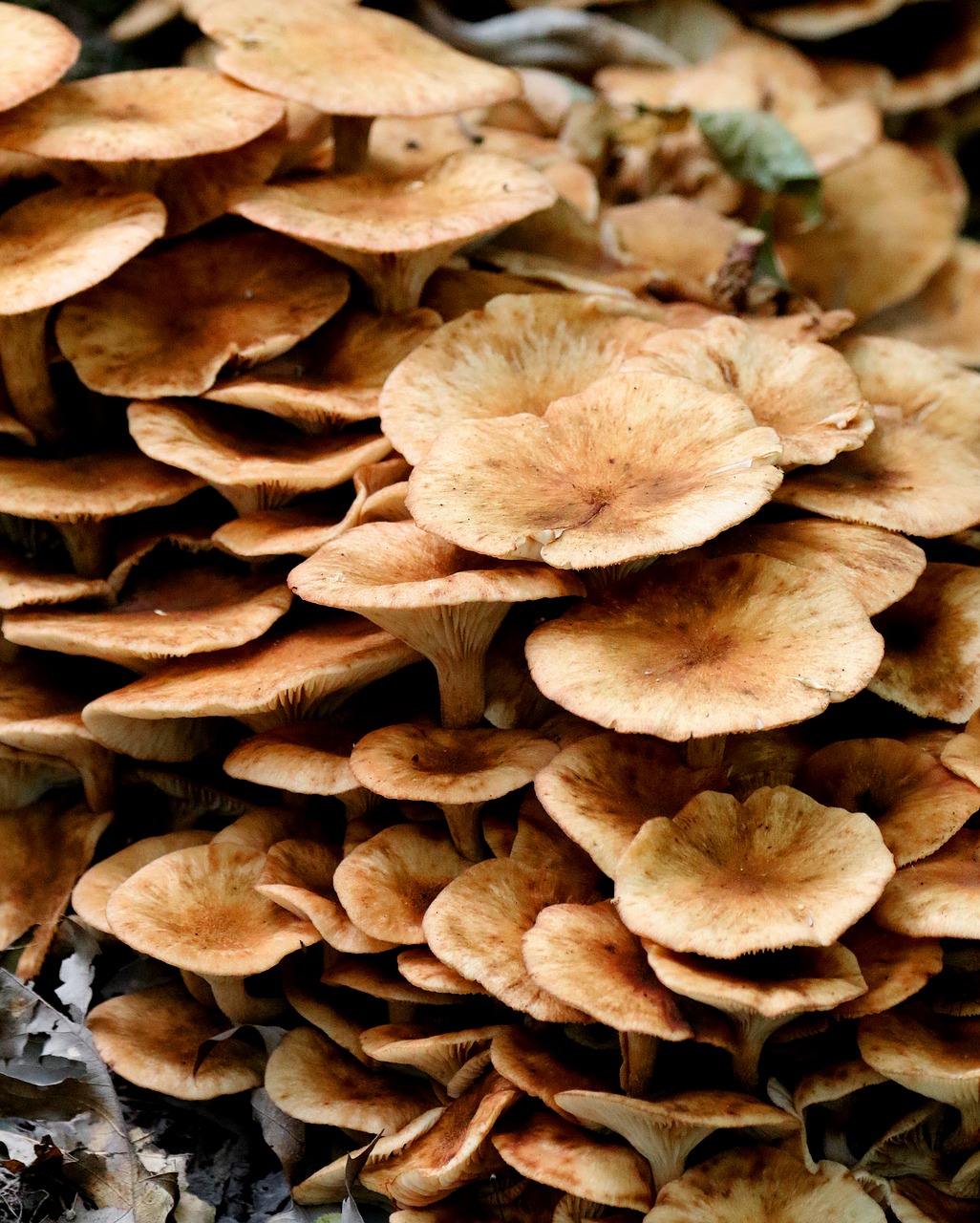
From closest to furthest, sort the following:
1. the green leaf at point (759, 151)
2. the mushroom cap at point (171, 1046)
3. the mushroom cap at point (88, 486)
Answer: the mushroom cap at point (171, 1046)
the mushroom cap at point (88, 486)
the green leaf at point (759, 151)

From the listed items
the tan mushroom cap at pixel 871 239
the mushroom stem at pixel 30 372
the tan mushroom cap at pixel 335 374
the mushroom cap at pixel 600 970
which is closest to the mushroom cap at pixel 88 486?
the mushroom stem at pixel 30 372

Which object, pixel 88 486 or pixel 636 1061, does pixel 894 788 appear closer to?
Result: pixel 636 1061

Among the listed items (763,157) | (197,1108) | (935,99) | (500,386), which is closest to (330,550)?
(500,386)

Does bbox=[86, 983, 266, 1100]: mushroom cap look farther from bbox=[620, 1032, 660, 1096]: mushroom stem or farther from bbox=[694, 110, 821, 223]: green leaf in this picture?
bbox=[694, 110, 821, 223]: green leaf

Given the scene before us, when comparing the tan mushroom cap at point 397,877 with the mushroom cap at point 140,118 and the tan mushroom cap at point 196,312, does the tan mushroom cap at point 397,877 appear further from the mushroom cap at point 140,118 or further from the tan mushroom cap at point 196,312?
the mushroom cap at point 140,118

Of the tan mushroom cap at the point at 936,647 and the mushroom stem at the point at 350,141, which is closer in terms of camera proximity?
the tan mushroom cap at the point at 936,647

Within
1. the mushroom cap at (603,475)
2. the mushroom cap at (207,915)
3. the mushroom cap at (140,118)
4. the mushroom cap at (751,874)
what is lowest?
the mushroom cap at (207,915)

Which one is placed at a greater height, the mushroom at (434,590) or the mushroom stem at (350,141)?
the mushroom stem at (350,141)

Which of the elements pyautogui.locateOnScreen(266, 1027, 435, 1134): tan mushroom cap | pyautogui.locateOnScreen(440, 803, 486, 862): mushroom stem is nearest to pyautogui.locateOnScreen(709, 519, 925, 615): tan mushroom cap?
pyautogui.locateOnScreen(440, 803, 486, 862): mushroom stem
